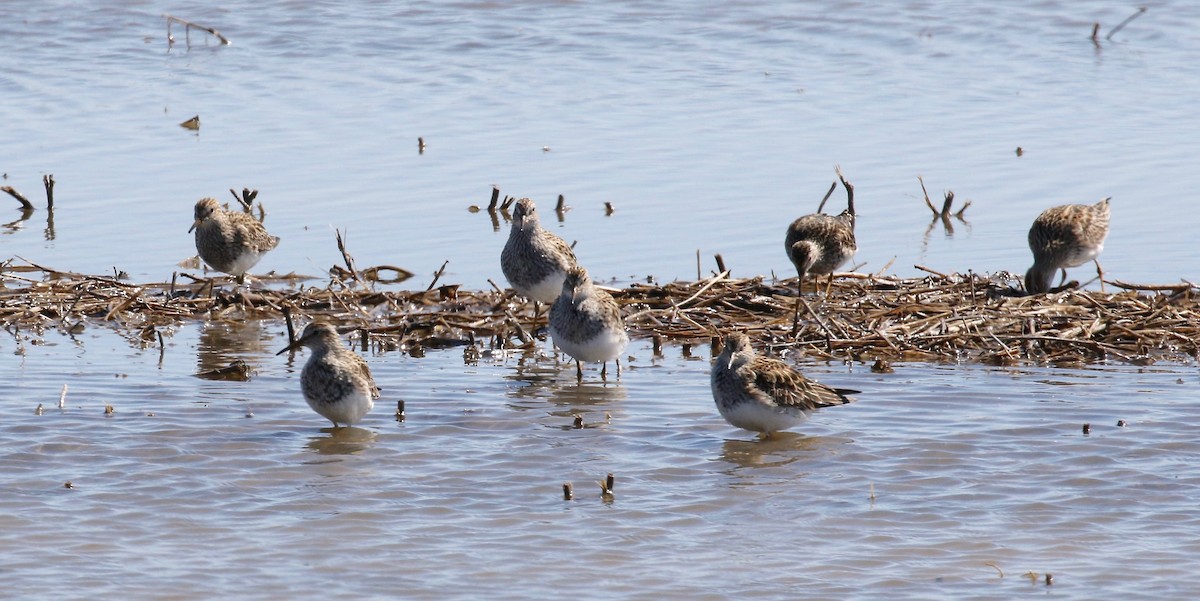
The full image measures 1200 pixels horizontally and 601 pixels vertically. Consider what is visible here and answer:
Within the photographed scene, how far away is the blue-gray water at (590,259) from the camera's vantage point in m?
7.88

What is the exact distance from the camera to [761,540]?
26.3ft

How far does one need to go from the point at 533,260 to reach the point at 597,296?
1613mm

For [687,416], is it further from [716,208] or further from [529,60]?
[529,60]

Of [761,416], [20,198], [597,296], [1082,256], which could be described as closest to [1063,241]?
[1082,256]

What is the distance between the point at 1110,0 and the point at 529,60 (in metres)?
10.7

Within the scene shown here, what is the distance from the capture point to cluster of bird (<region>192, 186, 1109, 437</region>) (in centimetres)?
968

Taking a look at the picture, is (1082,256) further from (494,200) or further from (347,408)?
(347,408)

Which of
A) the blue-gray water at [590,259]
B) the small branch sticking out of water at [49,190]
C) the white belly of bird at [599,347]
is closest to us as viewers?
the blue-gray water at [590,259]

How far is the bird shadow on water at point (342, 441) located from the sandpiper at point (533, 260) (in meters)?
2.85

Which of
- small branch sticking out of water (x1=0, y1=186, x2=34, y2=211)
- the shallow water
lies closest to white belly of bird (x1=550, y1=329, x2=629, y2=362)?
the shallow water

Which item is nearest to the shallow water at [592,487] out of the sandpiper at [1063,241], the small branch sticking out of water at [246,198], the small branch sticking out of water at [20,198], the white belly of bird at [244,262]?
the sandpiper at [1063,241]

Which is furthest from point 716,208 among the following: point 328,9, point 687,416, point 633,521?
point 328,9

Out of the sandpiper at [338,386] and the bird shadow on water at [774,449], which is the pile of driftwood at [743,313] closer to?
the sandpiper at [338,386]

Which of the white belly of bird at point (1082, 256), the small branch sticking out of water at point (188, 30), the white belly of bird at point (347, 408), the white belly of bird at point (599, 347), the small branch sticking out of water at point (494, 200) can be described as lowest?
the white belly of bird at point (347, 408)
